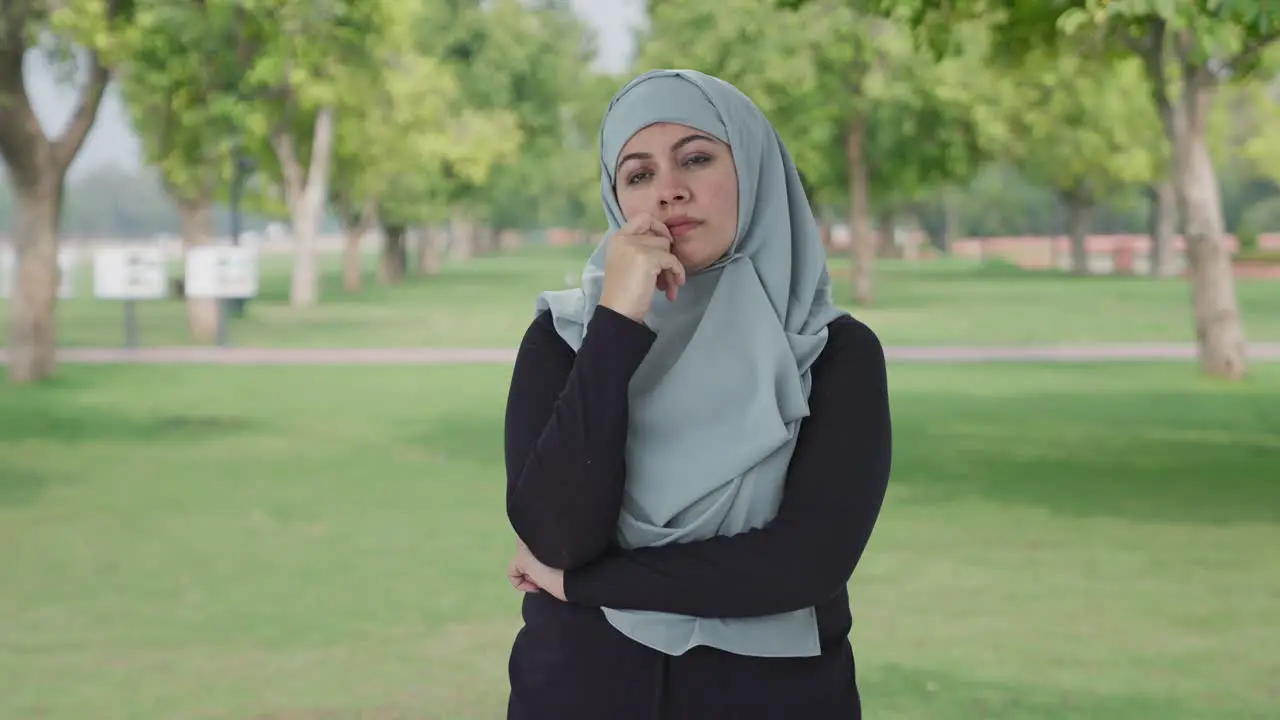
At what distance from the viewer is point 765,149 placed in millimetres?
2779

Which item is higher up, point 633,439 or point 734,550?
point 633,439

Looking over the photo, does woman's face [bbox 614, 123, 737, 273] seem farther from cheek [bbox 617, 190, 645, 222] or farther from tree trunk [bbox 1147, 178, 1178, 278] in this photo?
tree trunk [bbox 1147, 178, 1178, 278]

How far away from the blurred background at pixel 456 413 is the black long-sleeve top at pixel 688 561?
3592mm

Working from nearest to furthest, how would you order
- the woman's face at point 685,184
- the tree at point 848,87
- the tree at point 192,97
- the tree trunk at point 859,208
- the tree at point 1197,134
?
the woman's face at point 685,184, the tree at point 1197,134, the tree at point 192,97, the tree at point 848,87, the tree trunk at point 859,208

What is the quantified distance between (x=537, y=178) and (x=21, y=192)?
49.7m

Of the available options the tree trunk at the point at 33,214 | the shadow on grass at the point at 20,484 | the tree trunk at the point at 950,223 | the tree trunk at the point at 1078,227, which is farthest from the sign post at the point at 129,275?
the tree trunk at the point at 950,223

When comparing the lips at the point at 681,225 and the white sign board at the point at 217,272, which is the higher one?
the lips at the point at 681,225

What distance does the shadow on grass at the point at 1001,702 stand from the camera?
6.21 meters

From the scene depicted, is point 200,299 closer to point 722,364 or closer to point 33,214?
point 33,214

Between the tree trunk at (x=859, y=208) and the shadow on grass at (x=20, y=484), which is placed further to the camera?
the tree trunk at (x=859, y=208)

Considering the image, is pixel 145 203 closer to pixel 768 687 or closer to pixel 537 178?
pixel 537 178

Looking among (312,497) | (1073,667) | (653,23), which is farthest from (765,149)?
(653,23)

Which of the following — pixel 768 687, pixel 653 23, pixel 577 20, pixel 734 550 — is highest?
pixel 577 20

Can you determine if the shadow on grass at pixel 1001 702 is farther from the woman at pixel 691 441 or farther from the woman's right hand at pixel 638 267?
the woman's right hand at pixel 638 267
